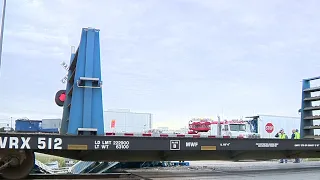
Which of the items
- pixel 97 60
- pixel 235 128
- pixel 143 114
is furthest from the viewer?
pixel 235 128

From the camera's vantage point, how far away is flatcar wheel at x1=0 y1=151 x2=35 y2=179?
7.05 m

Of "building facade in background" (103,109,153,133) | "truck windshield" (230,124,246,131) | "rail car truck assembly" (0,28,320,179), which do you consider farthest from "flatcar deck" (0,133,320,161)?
"truck windshield" (230,124,246,131)

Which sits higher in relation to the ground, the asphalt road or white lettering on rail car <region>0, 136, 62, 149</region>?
white lettering on rail car <region>0, 136, 62, 149</region>

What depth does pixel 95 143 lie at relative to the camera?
696 cm

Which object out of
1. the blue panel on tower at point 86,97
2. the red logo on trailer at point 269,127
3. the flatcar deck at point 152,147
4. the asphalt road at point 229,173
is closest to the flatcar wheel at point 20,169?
the flatcar deck at point 152,147

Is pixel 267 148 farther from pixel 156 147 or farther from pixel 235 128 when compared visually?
pixel 235 128

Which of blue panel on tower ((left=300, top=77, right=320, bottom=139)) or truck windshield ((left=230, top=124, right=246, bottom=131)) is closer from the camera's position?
blue panel on tower ((left=300, top=77, right=320, bottom=139))

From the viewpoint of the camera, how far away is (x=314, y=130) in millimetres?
11102

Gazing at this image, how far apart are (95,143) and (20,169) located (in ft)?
5.30

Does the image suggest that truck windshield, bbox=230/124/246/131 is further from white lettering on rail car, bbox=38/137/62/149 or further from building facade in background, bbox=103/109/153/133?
white lettering on rail car, bbox=38/137/62/149

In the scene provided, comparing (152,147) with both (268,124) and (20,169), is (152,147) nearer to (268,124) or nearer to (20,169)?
(20,169)

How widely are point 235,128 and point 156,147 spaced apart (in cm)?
1853

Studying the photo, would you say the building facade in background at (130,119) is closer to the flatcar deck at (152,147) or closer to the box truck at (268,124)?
the flatcar deck at (152,147)

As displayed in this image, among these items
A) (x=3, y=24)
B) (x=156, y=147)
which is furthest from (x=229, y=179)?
(x=3, y=24)
